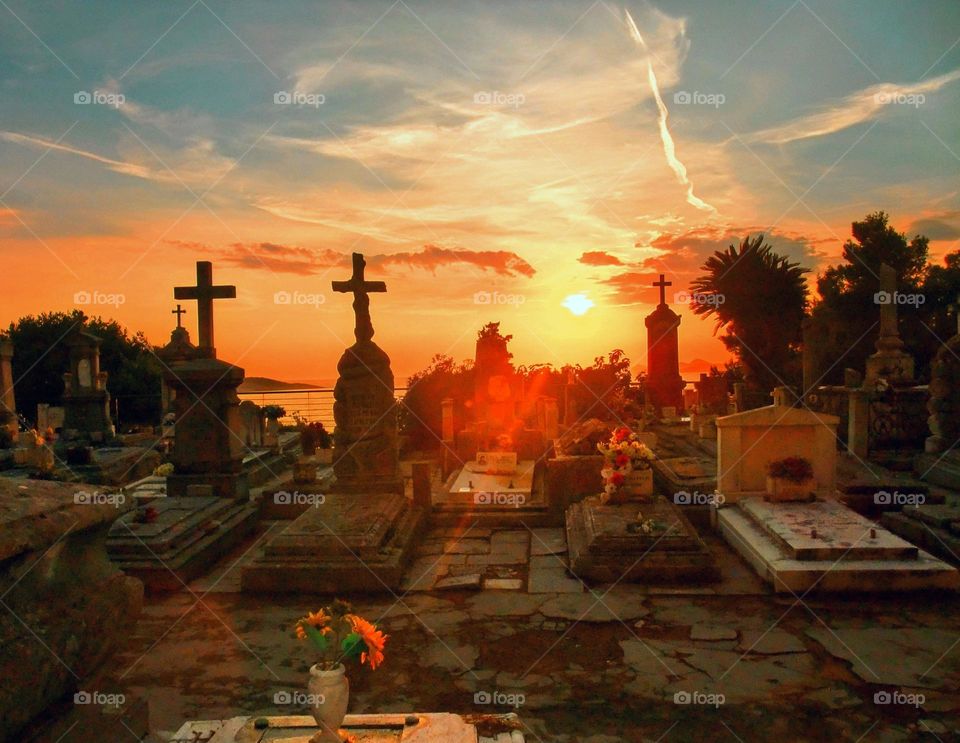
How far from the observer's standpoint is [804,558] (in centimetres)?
851

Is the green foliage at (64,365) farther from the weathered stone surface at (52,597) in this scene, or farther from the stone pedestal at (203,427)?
the weathered stone surface at (52,597)

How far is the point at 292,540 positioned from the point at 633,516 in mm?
4307

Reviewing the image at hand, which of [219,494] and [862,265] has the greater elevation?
[862,265]

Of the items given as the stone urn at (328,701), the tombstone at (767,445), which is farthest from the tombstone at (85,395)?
the stone urn at (328,701)

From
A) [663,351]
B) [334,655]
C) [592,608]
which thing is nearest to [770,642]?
[592,608]

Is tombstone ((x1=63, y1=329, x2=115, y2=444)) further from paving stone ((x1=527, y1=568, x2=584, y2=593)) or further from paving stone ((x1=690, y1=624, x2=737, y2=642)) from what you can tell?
paving stone ((x1=690, y1=624, x2=737, y2=642))

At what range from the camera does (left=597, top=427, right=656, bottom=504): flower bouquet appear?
10.6 metres

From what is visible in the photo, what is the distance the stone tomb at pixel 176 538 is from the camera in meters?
9.11

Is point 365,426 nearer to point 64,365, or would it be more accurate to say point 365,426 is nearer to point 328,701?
point 328,701

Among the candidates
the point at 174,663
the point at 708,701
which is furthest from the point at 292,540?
the point at 708,701

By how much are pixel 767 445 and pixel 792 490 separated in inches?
30.9

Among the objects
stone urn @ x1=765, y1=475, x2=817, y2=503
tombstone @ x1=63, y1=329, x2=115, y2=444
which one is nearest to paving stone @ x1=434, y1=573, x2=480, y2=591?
stone urn @ x1=765, y1=475, x2=817, y2=503

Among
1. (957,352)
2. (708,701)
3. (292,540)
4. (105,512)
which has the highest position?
(957,352)

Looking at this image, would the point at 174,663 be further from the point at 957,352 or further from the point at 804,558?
the point at 957,352
